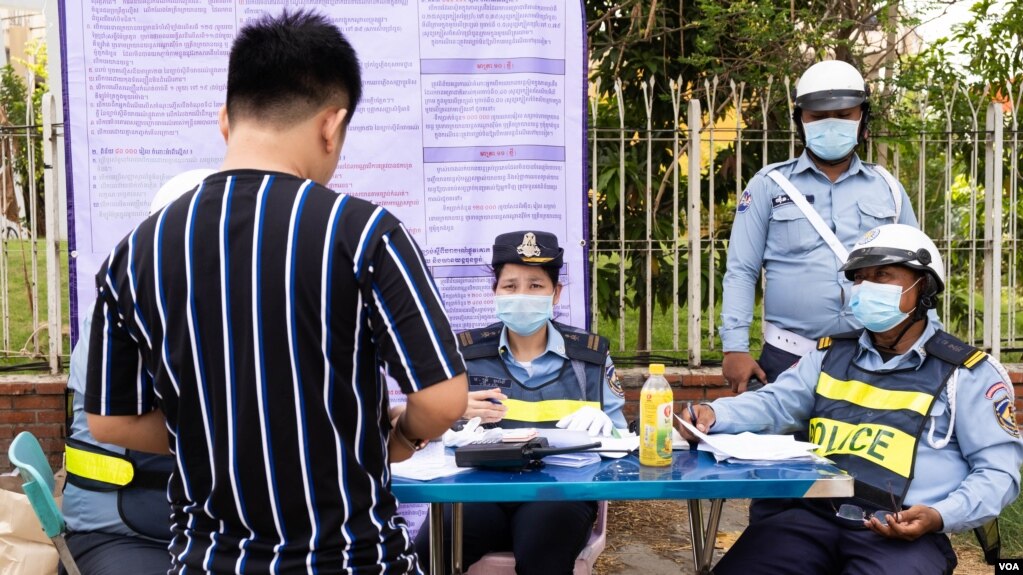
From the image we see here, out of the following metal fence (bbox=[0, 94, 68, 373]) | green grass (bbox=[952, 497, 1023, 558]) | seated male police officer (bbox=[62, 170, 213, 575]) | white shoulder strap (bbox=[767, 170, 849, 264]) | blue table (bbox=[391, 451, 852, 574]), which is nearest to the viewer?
blue table (bbox=[391, 451, 852, 574])

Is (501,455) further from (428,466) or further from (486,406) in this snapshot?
(486,406)

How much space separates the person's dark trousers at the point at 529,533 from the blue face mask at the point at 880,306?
1017mm

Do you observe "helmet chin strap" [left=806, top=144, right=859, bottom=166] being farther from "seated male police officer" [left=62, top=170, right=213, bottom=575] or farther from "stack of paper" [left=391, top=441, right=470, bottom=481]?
"seated male police officer" [left=62, top=170, right=213, bottom=575]

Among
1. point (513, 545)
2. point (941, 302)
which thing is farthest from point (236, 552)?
point (941, 302)

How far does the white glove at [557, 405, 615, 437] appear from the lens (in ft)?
10.2

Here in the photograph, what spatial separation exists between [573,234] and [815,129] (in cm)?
100

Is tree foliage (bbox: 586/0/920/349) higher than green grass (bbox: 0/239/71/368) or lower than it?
higher

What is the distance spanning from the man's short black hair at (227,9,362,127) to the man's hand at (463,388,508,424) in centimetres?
144

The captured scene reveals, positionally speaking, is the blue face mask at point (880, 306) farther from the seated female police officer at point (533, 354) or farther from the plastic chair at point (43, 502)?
the plastic chair at point (43, 502)

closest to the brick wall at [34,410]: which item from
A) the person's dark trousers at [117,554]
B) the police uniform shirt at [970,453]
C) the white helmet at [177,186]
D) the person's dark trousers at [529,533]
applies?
the person's dark trousers at [117,554]

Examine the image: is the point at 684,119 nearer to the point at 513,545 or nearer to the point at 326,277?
the point at 513,545

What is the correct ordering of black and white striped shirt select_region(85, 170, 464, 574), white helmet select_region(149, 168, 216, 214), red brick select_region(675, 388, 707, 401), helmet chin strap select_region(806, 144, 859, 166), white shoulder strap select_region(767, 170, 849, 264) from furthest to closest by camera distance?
red brick select_region(675, 388, 707, 401)
helmet chin strap select_region(806, 144, 859, 166)
white shoulder strap select_region(767, 170, 849, 264)
white helmet select_region(149, 168, 216, 214)
black and white striped shirt select_region(85, 170, 464, 574)

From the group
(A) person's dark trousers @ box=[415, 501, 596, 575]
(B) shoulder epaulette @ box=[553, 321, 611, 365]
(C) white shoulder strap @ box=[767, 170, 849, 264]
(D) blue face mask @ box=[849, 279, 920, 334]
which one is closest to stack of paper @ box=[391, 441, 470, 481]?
(A) person's dark trousers @ box=[415, 501, 596, 575]

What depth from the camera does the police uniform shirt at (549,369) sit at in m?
3.52
